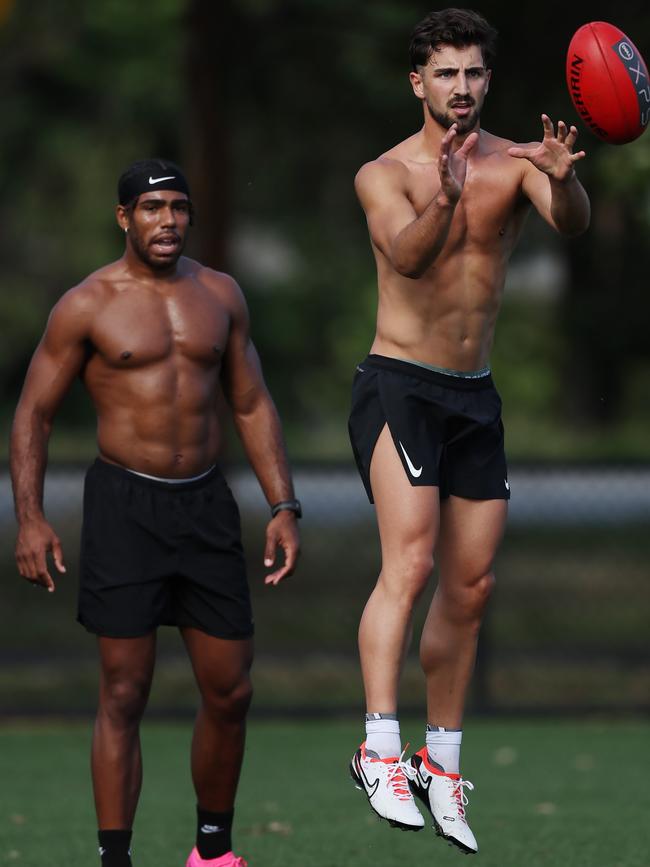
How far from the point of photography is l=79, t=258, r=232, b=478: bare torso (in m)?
7.30

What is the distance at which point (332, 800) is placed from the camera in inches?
401

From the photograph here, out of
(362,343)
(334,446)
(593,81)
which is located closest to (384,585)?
(593,81)

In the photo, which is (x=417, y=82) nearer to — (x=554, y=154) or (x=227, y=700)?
(x=554, y=154)

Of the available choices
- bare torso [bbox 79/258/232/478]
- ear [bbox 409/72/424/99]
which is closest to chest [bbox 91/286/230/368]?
bare torso [bbox 79/258/232/478]

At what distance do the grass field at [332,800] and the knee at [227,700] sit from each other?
1.23 meters

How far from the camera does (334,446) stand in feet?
140

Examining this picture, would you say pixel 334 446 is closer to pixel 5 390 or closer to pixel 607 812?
pixel 5 390

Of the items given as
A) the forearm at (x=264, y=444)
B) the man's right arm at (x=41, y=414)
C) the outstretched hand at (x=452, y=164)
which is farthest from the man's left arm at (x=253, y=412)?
the outstretched hand at (x=452, y=164)

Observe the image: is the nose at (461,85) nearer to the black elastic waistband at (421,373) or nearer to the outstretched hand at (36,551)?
the black elastic waistband at (421,373)

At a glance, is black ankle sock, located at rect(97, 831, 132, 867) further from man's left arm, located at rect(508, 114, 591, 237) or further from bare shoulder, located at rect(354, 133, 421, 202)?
man's left arm, located at rect(508, 114, 591, 237)

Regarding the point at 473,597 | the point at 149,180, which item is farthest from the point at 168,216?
the point at 473,597

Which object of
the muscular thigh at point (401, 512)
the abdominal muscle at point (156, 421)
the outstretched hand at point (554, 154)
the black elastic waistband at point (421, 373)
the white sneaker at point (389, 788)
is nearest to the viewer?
the outstretched hand at point (554, 154)

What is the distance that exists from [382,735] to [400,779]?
18cm

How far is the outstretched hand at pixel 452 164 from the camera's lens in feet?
20.7
